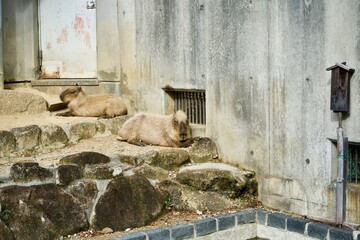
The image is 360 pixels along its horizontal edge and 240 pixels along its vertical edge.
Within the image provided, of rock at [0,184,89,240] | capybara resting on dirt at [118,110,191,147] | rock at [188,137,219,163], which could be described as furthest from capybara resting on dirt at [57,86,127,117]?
rock at [0,184,89,240]

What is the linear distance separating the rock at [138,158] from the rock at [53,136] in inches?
50.6

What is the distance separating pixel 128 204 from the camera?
25.2ft

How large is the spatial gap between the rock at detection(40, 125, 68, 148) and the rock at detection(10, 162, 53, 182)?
5.15 ft

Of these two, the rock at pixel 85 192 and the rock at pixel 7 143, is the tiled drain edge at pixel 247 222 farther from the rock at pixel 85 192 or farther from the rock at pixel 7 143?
the rock at pixel 7 143

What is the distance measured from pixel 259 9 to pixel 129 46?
114 inches

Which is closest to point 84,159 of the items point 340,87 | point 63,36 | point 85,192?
point 85,192

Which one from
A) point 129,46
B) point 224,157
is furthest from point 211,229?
point 129,46

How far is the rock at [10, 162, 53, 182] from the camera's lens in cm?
741

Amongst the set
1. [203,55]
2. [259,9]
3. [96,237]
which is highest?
[259,9]

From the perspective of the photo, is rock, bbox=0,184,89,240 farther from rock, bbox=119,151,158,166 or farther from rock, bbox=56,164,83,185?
rock, bbox=119,151,158,166

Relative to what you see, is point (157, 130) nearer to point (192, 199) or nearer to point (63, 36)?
point (192, 199)

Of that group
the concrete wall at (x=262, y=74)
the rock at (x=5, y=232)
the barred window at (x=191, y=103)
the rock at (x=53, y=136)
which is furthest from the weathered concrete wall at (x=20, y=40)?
the rock at (x=5, y=232)

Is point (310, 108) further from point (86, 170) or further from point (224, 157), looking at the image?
point (86, 170)

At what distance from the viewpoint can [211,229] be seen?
7383 millimetres
